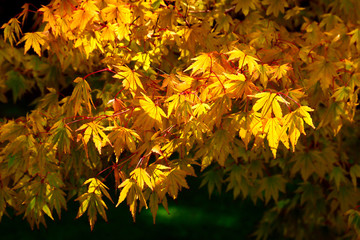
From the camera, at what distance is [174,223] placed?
6016mm

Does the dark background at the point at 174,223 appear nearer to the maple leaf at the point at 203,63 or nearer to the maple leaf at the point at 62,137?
the maple leaf at the point at 62,137

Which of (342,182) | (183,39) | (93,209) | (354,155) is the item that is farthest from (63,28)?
(354,155)

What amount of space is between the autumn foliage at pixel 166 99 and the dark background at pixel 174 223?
1.98m

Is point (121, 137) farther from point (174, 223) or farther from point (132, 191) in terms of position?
point (174, 223)

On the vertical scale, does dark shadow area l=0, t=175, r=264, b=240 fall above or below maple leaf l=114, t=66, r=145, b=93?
below

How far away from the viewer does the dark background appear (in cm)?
567

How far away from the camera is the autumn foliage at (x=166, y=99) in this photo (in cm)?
256

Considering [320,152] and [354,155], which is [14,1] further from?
[354,155]

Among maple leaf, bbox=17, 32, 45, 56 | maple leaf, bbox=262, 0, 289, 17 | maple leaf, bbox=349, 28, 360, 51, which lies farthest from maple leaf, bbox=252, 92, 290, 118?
maple leaf, bbox=17, 32, 45, 56

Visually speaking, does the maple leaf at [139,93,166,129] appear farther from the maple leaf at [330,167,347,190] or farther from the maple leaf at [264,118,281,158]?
the maple leaf at [330,167,347,190]

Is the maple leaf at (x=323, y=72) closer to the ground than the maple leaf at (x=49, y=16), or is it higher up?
closer to the ground

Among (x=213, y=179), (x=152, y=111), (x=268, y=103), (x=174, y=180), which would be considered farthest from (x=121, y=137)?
(x=213, y=179)

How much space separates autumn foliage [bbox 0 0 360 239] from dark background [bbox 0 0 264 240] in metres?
1.98

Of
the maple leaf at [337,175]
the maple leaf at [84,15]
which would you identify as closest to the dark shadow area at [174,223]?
the maple leaf at [337,175]
